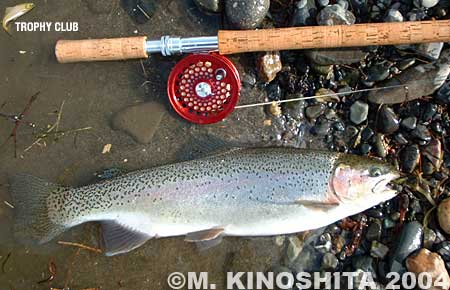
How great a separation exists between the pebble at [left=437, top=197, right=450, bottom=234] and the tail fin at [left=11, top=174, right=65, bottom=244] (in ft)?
8.71

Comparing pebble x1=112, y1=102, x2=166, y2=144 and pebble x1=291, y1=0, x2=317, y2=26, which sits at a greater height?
pebble x1=291, y1=0, x2=317, y2=26

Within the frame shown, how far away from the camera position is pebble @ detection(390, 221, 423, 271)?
11.0 ft

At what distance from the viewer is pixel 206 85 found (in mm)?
3434

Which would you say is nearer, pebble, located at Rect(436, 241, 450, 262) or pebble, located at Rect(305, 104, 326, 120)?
pebble, located at Rect(436, 241, 450, 262)

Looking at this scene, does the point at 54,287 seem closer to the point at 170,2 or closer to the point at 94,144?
the point at 94,144

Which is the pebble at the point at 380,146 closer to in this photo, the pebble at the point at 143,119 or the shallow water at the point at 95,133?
the shallow water at the point at 95,133

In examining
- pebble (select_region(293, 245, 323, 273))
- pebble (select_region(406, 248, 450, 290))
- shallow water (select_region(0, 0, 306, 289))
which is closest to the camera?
pebble (select_region(406, 248, 450, 290))

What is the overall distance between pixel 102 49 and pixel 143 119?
59cm

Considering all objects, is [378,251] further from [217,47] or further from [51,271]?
[51,271]

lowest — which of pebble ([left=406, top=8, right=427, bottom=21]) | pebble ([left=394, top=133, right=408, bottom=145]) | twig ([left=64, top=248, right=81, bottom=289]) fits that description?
twig ([left=64, top=248, right=81, bottom=289])

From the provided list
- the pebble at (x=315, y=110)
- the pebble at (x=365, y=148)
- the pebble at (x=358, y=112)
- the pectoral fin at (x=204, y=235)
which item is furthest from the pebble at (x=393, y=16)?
the pectoral fin at (x=204, y=235)

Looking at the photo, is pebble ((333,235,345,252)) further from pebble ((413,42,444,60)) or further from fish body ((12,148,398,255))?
pebble ((413,42,444,60))

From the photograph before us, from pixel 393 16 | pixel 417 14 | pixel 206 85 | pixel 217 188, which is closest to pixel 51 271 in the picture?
pixel 217 188

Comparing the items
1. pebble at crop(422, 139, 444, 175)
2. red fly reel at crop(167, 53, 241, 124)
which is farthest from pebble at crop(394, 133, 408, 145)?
red fly reel at crop(167, 53, 241, 124)
